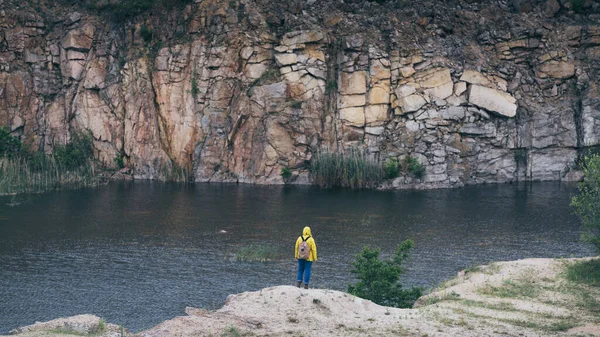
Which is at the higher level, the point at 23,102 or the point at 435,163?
the point at 23,102

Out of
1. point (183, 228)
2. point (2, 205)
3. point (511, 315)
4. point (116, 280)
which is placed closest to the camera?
point (511, 315)

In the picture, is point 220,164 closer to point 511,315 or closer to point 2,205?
point 2,205

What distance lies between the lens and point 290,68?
6462 centimetres

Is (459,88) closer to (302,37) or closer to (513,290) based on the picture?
(302,37)

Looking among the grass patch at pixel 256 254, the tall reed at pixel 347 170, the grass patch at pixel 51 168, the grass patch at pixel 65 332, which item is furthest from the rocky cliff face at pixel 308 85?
the grass patch at pixel 65 332

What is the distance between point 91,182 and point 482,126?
30611 mm

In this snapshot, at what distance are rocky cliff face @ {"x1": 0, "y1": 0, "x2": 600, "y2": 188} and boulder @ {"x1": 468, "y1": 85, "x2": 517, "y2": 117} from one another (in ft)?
0.36

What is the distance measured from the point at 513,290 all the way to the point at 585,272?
3.28m

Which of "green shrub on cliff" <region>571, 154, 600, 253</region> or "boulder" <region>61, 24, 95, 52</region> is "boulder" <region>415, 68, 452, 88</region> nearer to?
"boulder" <region>61, 24, 95, 52</region>

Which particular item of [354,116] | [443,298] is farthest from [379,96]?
[443,298]

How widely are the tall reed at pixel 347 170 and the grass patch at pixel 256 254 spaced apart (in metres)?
25.2

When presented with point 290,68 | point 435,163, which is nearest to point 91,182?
point 290,68

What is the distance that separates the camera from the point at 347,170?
60594 millimetres

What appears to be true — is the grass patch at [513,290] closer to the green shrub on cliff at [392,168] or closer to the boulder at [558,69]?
the green shrub on cliff at [392,168]
